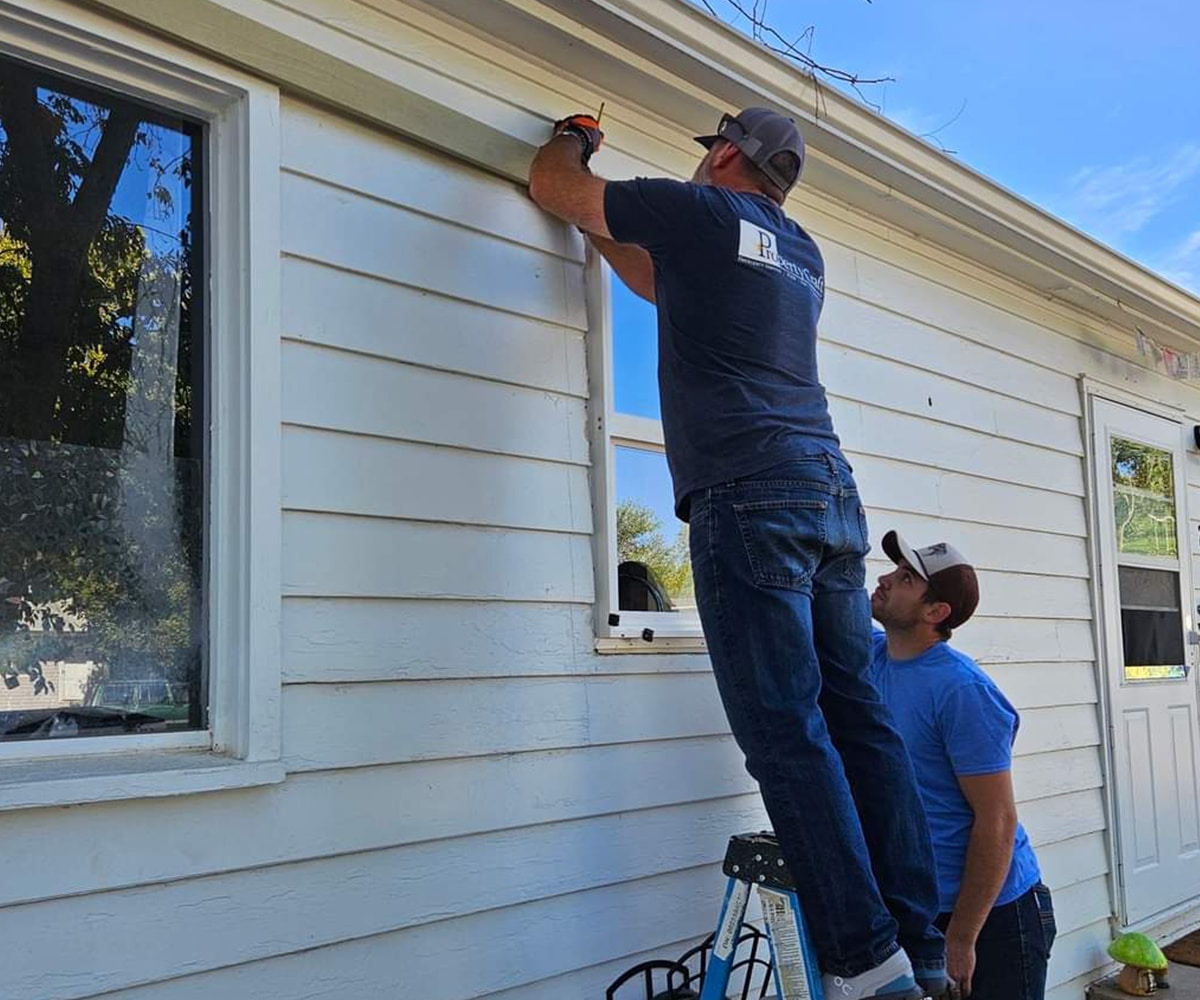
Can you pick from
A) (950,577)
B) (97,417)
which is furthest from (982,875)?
(97,417)

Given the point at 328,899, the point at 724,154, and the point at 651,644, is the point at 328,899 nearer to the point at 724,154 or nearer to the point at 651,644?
the point at 651,644

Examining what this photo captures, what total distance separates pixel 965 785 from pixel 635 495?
0.94 m

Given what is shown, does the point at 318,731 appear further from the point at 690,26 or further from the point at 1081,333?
the point at 1081,333

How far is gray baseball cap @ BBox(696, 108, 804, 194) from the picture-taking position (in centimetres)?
207

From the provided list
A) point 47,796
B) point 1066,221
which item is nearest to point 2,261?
point 47,796

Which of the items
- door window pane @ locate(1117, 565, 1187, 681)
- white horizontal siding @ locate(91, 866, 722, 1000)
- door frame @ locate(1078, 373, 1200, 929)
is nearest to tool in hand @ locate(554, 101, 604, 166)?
white horizontal siding @ locate(91, 866, 722, 1000)

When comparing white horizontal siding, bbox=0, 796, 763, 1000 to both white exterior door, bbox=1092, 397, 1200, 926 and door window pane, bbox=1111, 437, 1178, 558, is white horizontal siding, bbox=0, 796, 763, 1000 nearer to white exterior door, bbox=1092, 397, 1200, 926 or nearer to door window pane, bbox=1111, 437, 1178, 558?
white exterior door, bbox=1092, 397, 1200, 926

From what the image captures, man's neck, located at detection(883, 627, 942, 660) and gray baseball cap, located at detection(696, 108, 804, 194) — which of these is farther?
man's neck, located at detection(883, 627, 942, 660)

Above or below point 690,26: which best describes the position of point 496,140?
below

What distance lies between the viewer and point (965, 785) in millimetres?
2189

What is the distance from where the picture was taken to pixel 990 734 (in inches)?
85.8

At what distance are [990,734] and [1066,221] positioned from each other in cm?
229

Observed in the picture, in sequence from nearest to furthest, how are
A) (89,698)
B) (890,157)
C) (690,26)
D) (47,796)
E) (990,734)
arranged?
(47,796) < (89,698) < (990,734) < (690,26) < (890,157)

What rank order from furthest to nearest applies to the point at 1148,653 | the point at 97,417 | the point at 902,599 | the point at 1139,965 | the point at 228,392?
the point at 1148,653, the point at 1139,965, the point at 902,599, the point at 228,392, the point at 97,417
